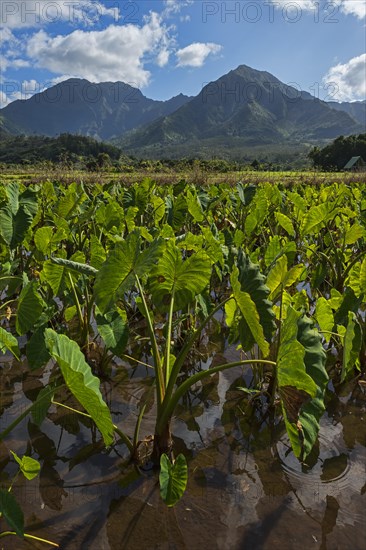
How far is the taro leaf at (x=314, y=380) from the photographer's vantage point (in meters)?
1.17

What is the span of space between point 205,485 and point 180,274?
770 millimetres

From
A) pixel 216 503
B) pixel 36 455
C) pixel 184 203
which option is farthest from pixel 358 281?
pixel 184 203

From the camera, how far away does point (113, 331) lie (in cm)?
178

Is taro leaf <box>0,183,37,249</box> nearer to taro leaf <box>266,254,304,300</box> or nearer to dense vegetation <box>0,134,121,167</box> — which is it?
taro leaf <box>266,254,304,300</box>

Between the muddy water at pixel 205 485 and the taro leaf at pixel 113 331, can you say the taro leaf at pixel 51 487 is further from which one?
the taro leaf at pixel 113 331

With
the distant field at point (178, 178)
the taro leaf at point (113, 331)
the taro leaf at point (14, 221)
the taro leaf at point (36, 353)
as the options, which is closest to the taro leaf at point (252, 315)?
the taro leaf at point (113, 331)

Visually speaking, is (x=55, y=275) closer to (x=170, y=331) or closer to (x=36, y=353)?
(x=36, y=353)

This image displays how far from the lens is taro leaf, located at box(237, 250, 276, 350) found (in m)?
1.48

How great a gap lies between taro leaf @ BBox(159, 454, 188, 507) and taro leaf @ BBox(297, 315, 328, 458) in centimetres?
35

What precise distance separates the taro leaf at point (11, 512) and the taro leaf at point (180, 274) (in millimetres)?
899

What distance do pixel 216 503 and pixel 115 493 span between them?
34 cm

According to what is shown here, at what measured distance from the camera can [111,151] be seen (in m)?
62.5

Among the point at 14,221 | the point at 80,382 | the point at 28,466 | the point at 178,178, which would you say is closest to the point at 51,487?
the point at 28,466

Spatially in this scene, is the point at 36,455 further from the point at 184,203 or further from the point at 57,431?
the point at 184,203
